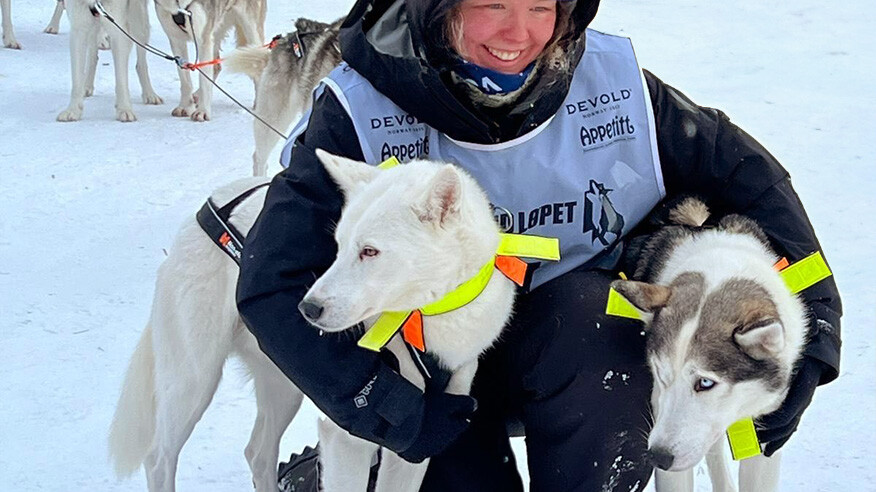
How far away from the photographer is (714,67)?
6422mm

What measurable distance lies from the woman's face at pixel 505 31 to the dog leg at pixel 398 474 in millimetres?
822

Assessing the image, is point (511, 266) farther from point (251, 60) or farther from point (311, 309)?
point (251, 60)

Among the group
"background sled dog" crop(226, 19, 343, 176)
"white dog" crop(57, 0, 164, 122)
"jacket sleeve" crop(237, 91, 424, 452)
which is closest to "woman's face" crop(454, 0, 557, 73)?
"jacket sleeve" crop(237, 91, 424, 452)

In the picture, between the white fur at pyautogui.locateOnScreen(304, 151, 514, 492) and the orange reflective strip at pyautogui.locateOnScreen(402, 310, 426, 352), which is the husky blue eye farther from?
the orange reflective strip at pyautogui.locateOnScreen(402, 310, 426, 352)

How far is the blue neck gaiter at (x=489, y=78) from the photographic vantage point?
1.90 m

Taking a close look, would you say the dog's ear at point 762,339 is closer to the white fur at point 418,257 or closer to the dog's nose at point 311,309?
the white fur at point 418,257

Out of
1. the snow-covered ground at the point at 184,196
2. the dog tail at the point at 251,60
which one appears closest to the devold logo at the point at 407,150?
the snow-covered ground at the point at 184,196

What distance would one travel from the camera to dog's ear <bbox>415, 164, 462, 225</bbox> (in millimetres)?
1591

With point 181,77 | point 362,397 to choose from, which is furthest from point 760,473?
point 181,77

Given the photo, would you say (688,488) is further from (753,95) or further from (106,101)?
(106,101)

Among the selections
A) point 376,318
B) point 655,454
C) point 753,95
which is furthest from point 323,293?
point 753,95

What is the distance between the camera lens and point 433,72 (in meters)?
1.85

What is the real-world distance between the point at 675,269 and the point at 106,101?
530 cm

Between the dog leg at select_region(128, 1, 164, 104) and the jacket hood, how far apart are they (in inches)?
180
